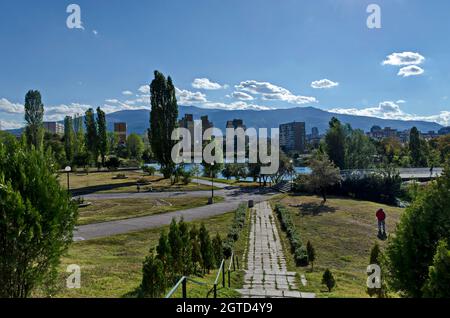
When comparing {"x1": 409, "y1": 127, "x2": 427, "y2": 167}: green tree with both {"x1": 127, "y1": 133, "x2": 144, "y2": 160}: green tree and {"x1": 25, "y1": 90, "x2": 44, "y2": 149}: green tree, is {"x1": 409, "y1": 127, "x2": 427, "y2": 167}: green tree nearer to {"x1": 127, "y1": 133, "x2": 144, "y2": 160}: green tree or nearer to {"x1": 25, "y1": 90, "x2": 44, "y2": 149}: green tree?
{"x1": 127, "y1": 133, "x2": 144, "y2": 160}: green tree

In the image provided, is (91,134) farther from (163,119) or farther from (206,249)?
(206,249)

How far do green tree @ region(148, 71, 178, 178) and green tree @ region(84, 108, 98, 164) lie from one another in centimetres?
2311

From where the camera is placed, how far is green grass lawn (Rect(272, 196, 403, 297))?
36.2ft

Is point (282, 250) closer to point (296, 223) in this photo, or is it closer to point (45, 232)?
point (296, 223)

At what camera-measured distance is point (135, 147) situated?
286ft

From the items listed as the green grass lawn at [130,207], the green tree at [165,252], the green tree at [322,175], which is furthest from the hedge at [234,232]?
the green tree at [322,175]

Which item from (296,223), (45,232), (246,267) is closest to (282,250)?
(246,267)

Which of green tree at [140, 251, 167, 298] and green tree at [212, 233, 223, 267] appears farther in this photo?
green tree at [212, 233, 223, 267]

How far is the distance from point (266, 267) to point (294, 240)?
3.94m

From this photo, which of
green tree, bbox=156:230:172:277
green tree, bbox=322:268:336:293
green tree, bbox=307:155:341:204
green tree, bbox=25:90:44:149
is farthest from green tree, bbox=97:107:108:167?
green tree, bbox=322:268:336:293

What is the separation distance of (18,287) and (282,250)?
12086mm

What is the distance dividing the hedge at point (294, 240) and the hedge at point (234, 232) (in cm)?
254

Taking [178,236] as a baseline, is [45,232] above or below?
above
